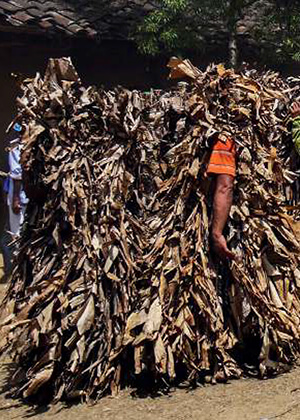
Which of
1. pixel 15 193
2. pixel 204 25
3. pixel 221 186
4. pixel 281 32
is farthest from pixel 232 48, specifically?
pixel 221 186

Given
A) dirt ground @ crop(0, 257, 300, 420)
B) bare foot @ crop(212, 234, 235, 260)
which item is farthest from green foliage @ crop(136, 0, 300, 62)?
dirt ground @ crop(0, 257, 300, 420)

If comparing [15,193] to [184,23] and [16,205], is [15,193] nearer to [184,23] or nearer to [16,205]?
[16,205]

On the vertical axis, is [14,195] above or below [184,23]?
below

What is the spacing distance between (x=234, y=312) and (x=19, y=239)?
1639 millimetres

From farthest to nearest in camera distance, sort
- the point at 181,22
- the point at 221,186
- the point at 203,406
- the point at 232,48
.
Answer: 1. the point at 232,48
2. the point at 181,22
3. the point at 221,186
4. the point at 203,406

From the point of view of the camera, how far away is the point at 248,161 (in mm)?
5594

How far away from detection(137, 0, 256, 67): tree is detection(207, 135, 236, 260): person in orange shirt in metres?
5.24

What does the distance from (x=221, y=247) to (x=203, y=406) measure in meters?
1.04

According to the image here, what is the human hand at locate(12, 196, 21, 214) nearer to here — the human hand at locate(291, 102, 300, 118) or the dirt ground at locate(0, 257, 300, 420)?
the human hand at locate(291, 102, 300, 118)

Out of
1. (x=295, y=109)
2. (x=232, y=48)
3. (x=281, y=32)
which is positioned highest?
(x=281, y=32)

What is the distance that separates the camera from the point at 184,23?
1085cm

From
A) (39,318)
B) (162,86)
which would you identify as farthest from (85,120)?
(162,86)

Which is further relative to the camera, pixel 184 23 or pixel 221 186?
pixel 184 23

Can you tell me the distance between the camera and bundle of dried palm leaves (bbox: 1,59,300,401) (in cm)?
541
